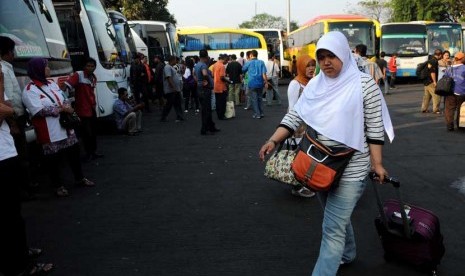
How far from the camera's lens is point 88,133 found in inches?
328

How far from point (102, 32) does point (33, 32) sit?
4.80m

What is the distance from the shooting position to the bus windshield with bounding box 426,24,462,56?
86.2ft

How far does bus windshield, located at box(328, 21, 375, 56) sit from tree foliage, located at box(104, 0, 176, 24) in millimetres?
15092

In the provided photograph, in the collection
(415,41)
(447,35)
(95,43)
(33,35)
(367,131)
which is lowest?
(415,41)

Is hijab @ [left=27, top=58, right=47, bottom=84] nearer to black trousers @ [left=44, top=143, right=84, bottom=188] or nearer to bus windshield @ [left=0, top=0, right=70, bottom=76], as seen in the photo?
bus windshield @ [left=0, top=0, right=70, bottom=76]

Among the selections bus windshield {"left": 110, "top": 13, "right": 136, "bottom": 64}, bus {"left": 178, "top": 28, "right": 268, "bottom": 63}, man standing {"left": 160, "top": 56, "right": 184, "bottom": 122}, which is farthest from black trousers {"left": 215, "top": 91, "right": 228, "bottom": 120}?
bus {"left": 178, "top": 28, "right": 268, "bottom": 63}

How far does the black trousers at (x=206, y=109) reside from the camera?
1091 cm

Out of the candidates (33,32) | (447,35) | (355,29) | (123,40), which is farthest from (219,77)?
(447,35)

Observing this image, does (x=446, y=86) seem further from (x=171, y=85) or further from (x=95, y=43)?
(x=95, y=43)

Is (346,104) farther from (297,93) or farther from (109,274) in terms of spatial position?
(297,93)

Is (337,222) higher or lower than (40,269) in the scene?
higher

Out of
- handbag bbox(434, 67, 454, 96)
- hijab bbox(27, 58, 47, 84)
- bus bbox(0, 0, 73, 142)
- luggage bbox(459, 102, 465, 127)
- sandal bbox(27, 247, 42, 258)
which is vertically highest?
bus bbox(0, 0, 73, 142)

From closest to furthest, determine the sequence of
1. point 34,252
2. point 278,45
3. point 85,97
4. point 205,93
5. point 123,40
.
Answer: point 34,252
point 85,97
point 205,93
point 123,40
point 278,45

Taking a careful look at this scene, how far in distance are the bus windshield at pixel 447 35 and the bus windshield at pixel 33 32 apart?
2266cm
